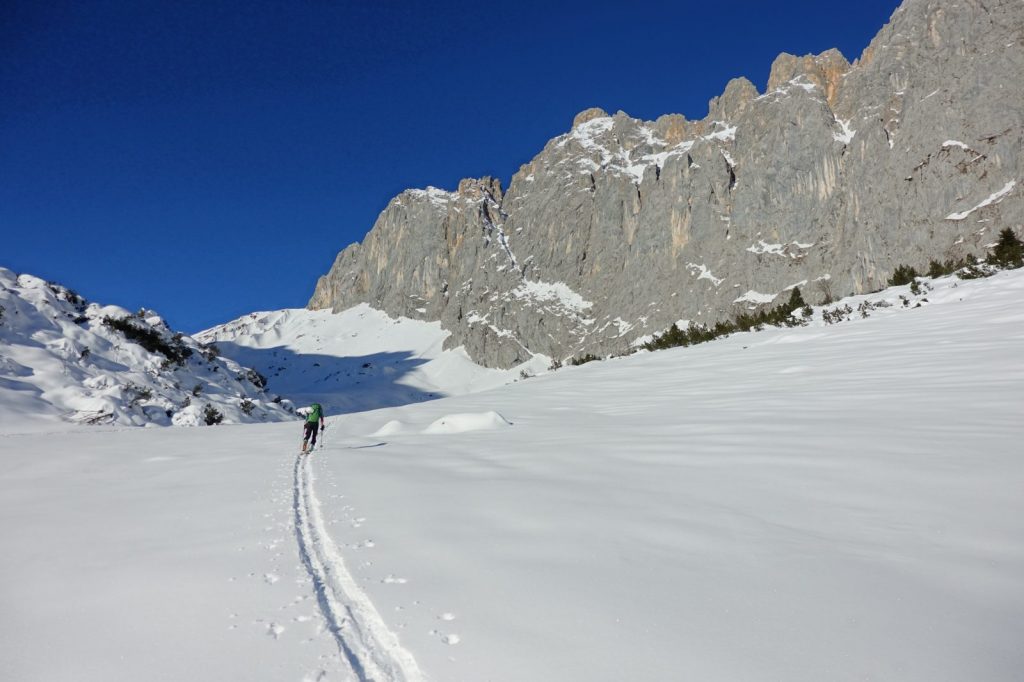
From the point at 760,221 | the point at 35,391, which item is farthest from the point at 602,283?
the point at 35,391

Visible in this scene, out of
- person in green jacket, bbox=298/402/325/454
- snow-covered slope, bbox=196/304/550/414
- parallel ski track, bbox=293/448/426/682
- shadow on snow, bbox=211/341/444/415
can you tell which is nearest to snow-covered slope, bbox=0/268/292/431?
person in green jacket, bbox=298/402/325/454

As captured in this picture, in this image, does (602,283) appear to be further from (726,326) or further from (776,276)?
(726,326)

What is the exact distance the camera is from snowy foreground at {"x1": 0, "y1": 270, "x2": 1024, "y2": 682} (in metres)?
2.63

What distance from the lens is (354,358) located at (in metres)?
126

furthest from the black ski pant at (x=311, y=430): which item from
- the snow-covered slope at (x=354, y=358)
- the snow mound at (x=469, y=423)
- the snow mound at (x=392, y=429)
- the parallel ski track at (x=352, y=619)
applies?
the snow-covered slope at (x=354, y=358)

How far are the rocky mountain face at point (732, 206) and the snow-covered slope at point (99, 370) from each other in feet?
246

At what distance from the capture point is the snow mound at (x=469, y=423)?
38.9 ft

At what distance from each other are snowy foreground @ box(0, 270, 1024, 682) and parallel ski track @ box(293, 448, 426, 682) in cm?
2

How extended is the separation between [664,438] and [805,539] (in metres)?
4.12

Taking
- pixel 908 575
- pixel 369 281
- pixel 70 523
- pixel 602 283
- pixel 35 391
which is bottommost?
pixel 908 575

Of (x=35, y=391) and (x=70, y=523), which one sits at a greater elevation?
(x=35, y=391)

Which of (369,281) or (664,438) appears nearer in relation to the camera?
(664,438)

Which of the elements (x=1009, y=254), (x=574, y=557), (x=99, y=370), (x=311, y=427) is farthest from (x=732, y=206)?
(x=574, y=557)

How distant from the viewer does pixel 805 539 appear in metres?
3.76
